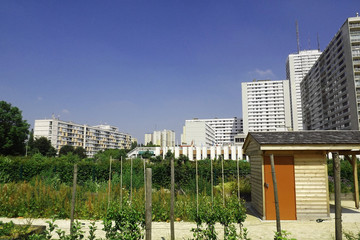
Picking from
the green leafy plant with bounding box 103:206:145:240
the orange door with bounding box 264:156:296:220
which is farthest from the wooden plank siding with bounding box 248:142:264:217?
the green leafy plant with bounding box 103:206:145:240

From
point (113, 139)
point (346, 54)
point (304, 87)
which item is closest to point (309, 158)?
point (346, 54)

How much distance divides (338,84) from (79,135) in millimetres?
101638

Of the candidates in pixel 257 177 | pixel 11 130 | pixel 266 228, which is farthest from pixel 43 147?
pixel 266 228

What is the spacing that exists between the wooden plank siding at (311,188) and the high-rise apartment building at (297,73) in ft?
392

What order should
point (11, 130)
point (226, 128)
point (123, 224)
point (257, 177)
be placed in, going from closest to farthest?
point (123, 224) < point (257, 177) < point (11, 130) < point (226, 128)

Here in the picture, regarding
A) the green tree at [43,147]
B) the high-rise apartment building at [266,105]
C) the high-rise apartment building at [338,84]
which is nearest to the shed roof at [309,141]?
the high-rise apartment building at [338,84]

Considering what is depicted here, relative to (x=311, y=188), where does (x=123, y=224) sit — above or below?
below

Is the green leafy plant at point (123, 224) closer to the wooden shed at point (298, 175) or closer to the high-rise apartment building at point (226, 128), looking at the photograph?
the wooden shed at point (298, 175)

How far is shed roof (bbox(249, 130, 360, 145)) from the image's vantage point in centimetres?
811

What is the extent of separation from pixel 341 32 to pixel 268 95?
58304 mm

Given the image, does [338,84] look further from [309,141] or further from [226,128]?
[226,128]

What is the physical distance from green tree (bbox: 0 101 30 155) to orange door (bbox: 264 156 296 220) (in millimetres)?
49804

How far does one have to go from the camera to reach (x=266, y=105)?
115375 mm

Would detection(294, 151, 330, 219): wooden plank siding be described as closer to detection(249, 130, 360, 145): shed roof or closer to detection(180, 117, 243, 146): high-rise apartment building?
detection(249, 130, 360, 145): shed roof
